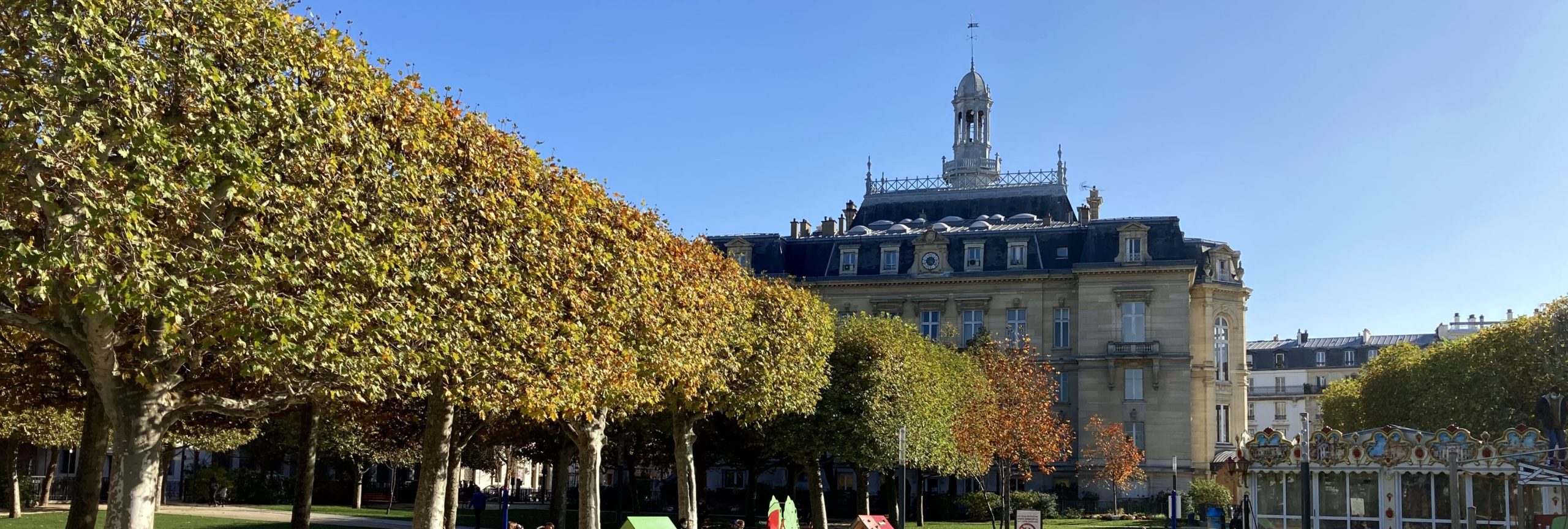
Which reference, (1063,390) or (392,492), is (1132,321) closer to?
(1063,390)

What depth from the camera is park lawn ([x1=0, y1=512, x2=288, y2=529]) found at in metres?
37.1

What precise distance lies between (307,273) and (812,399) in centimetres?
2216

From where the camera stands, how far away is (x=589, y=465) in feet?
98.6

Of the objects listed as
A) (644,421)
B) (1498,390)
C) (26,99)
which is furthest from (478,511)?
(1498,390)

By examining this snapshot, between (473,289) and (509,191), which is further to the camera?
(509,191)

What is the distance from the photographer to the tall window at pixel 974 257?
244 feet

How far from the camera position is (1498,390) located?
5391 centimetres

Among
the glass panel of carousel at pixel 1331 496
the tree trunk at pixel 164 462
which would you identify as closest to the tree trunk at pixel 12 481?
the tree trunk at pixel 164 462

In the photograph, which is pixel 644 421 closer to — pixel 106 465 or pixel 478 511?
pixel 478 511

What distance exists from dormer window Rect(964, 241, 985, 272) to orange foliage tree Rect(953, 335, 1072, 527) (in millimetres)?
8531

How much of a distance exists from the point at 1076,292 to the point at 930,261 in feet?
25.7

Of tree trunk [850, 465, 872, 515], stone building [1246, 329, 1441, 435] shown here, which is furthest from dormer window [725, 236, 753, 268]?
stone building [1246, 329, 1441, 435]

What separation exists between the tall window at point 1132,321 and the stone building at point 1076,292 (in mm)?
69

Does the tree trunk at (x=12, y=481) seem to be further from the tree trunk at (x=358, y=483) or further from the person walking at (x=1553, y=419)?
the person walking at (x=1553, y=419)
